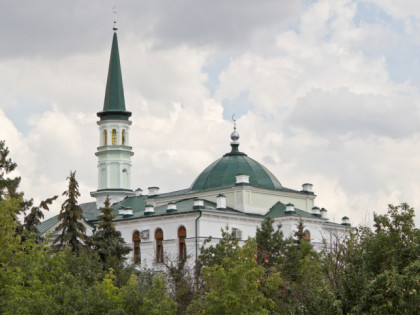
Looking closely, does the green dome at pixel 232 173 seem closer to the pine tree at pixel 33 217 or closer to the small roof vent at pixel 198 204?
the small roof vent at pixel 198 204

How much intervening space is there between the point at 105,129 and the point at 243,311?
51.5m

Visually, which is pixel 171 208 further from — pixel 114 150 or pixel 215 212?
pixel 114 150

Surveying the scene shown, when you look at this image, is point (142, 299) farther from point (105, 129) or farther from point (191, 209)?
point (105, 129)

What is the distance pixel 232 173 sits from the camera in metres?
67.2

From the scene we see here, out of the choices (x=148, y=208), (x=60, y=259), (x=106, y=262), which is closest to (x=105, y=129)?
(x=148, y=208)

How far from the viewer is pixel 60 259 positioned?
121 feet

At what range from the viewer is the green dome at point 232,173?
220ft

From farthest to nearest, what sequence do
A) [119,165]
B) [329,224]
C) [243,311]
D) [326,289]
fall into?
[119,165], [329,224], [243,311], [326,289]

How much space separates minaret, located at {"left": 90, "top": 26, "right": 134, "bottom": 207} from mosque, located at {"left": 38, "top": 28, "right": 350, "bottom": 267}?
295 cm

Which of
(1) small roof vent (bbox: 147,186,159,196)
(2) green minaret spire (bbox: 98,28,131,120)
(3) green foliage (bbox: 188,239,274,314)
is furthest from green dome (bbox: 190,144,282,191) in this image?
(3) green foliage (bbox: 188,239,274,314)

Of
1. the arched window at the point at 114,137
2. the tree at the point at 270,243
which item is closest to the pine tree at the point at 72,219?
the tree at the point at 270,243

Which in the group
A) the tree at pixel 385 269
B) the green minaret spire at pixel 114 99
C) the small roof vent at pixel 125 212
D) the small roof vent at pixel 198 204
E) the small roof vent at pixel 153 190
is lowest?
the tree at pixel 385 269

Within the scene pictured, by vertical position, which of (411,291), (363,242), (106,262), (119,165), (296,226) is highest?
(119,165)

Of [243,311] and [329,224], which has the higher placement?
[329,224]
